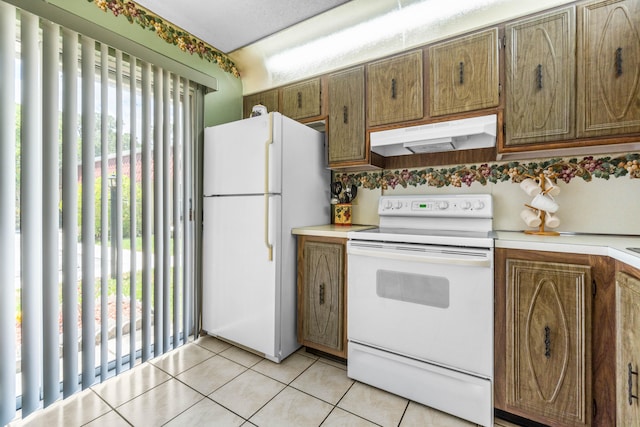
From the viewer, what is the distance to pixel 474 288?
1.38 m

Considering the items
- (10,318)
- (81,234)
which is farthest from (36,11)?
(10,318)

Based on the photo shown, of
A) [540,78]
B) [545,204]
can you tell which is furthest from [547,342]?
[540,78]

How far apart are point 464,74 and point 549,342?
1.49 meters

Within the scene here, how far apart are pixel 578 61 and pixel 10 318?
309cm

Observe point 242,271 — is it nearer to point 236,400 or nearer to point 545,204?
point 236,400

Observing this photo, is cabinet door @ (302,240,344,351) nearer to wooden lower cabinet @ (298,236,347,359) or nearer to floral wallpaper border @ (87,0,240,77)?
wooden lower cabinet @ (298,236,347,359)

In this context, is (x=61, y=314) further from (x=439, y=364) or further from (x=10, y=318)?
(x=439, y=364)

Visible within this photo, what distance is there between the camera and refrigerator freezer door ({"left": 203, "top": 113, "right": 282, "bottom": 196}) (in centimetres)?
187

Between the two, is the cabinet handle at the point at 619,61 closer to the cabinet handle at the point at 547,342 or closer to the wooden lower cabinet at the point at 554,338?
the wooden lower cabinet at the point at 554,338

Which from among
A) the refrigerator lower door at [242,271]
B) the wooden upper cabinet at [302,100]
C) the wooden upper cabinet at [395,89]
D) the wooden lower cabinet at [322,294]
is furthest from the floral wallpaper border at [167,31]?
the wooden lower cabinet at [322,294]

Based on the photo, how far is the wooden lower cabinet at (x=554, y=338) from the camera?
1.18 meters

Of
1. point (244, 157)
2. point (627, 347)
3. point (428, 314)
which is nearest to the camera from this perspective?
point (627, 347)

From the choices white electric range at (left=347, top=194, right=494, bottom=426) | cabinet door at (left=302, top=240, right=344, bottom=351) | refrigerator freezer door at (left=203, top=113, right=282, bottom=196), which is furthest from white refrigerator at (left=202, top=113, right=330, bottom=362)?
white electric range at (left=347, top=194, right=494, bottom=426)

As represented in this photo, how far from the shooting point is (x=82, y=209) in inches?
63.6
